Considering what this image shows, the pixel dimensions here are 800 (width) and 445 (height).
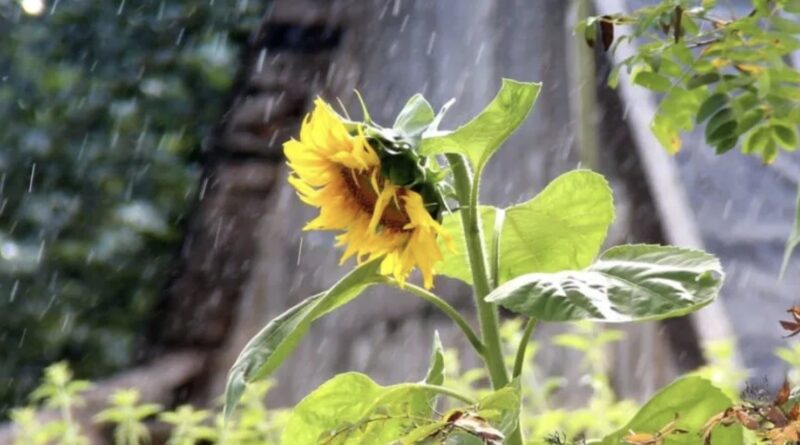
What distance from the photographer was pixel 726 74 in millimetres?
646

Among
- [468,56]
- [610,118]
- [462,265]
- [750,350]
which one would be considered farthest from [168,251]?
[462,265]

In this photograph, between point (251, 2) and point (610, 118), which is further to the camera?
point (251, 2)

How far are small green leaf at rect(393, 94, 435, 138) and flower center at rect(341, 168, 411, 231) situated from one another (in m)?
0.02

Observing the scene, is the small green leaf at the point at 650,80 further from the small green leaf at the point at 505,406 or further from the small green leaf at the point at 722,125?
the small green leaf at the point at 505,406

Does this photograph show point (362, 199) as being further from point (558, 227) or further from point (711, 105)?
point (711, 105)

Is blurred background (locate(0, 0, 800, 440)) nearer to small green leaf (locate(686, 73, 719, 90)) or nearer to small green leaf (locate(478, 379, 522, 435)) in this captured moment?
small green leaf (locate(686, 73, 719, 90))

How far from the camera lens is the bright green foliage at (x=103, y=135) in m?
2.26

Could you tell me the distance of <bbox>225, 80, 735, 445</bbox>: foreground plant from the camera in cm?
45

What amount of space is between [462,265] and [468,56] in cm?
158

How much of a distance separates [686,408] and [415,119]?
17 centimetres

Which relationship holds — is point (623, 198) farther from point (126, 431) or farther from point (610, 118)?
point (126, 431)

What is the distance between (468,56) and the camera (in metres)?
2.13

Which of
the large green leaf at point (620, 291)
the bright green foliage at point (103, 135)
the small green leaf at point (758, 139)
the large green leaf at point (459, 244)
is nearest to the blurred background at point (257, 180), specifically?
the bright green foliage at point (103, 135)

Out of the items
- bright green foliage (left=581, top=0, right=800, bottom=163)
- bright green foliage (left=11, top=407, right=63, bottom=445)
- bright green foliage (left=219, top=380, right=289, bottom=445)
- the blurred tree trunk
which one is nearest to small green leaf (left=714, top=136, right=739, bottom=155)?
bright green foliage (left=581, top=0, right=800, bottom=163)
